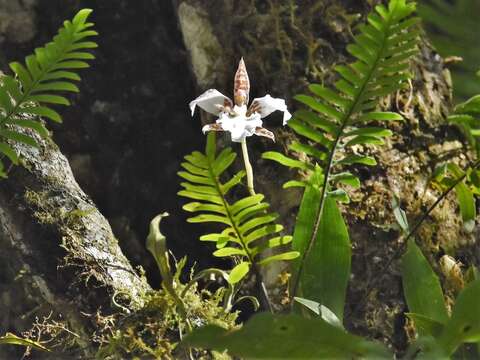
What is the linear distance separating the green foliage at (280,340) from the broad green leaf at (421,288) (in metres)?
0.32

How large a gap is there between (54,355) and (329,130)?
22.2 inches

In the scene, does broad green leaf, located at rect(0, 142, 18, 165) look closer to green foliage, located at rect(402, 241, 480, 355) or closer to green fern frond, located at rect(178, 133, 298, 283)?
green fern frond, located at rect(178, 133, 298, 283)

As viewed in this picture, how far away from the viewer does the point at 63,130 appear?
5.99 ft

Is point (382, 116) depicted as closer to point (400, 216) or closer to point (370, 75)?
point (370, 75)

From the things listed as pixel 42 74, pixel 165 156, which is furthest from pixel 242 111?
pixel 165 156

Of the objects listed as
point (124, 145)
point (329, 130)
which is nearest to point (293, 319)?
point (329, 130)

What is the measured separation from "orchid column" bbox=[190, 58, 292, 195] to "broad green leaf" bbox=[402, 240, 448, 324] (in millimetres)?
263

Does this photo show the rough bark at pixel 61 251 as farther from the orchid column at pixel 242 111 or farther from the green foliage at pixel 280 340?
the green foliage at pixel 280 340

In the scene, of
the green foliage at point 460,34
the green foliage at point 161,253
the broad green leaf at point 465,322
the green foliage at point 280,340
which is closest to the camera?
the green foliage at point 280,340

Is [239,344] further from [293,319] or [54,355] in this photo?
[54,355]

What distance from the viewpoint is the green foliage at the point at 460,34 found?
232 cm

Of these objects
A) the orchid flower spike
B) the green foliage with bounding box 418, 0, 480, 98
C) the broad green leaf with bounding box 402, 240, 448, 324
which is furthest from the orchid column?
the green foliage with bounding box 418, 0, 480, 98

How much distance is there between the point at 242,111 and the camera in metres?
1.31

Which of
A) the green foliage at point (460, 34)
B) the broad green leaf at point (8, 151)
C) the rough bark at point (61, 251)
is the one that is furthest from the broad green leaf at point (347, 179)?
the green foliage at point (460, 34)
